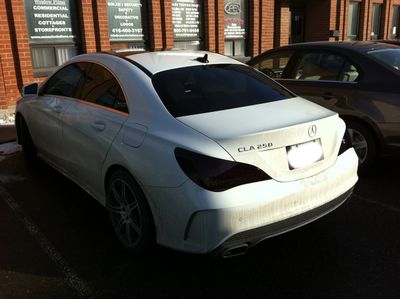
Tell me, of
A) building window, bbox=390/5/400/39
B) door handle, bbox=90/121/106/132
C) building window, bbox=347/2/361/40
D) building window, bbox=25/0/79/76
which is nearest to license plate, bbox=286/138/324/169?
door handle, bbox=90/121/106/132

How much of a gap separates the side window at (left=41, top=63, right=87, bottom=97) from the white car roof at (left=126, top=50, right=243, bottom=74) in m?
0.73

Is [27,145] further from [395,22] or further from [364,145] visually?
[395,22]

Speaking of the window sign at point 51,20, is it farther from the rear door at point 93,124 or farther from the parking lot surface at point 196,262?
the parking lot surface at point 196,262

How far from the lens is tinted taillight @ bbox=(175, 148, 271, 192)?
2.63 m

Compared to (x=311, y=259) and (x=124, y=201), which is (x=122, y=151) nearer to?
(x=124, y=201)

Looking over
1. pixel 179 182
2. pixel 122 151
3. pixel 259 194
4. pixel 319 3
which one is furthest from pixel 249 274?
pixel 319 3

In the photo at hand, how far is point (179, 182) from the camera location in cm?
270

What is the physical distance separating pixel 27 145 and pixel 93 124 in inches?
89.3

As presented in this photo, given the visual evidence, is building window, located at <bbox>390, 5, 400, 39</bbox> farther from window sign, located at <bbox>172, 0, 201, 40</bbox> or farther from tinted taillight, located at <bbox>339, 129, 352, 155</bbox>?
tinted taillight, located at <bbox>339, 129, 352, 155</bbox>

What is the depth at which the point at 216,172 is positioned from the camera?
104 inches


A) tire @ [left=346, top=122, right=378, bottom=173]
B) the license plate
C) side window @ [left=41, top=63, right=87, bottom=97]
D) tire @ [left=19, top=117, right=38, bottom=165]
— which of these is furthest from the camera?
tire @ [left=19, top=117, right=38, bottom=165]

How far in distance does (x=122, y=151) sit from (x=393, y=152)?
3.00 meters

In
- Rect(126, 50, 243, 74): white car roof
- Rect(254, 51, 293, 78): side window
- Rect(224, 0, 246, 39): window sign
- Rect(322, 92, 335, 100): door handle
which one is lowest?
Rect(322, 92, 335, 100): door handle

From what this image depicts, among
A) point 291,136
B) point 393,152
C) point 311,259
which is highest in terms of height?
point 291,136
